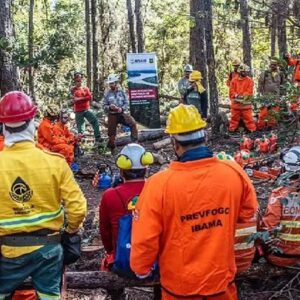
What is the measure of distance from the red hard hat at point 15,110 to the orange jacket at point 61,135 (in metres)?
5.51

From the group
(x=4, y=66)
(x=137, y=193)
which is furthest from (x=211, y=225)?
(x=4, y=66)

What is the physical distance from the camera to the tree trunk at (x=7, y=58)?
919cm

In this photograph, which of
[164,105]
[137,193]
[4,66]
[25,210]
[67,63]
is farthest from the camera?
[67,63]

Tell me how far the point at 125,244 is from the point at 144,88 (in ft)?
34.6

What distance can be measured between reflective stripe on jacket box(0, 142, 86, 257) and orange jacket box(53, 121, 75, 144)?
563cm

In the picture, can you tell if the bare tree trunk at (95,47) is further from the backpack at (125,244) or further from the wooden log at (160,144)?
the backpack at (125,244)

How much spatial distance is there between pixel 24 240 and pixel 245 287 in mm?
2239

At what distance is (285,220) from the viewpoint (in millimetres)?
4320

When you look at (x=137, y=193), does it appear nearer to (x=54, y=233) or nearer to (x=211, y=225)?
(x=54, y=233)

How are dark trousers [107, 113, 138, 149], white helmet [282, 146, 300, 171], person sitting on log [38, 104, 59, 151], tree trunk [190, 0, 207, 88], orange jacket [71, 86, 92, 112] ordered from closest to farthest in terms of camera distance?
white helmet [282, 146, 300, 171]
person sitting on log [38, 104, 59, 151]
dark trousers [107, 113, 138, 149]
orange jacket [71, 86, 92, 112]
tree trunk [190, 0, 207, 88]

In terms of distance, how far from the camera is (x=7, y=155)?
3527 mm

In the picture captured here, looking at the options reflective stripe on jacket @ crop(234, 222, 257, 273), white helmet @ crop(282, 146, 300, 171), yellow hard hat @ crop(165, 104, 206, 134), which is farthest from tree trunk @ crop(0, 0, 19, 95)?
yellow hard hat @ crop(165, 104, 206, 134)

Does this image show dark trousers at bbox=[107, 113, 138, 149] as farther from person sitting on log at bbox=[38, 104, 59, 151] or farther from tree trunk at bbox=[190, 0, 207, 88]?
tree trunk at bbox=[190, 0, 207, 88]

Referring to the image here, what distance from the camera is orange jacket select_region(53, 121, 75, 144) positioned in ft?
30.1
